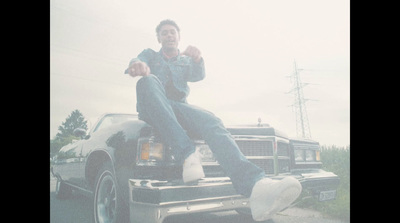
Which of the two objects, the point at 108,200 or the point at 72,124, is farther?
the point at 72,124

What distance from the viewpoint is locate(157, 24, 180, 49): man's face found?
266cm

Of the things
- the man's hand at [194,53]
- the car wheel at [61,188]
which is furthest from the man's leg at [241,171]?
the car wheel at [61,188]

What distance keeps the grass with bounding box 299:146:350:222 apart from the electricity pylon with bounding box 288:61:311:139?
10.1 inches

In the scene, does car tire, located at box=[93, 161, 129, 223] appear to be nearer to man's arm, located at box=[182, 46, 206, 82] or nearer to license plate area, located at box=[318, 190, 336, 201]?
man's arm, located at box=[182, 46, 206, 82]

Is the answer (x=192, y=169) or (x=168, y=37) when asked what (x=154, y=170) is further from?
(x=168, y=37)

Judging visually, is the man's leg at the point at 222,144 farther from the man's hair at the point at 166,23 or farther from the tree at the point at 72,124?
the tree at the point at 72,124

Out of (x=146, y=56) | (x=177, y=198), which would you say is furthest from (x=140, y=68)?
(x=177, y=198)

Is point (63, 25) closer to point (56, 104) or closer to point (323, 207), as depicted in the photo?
point (56, 104)

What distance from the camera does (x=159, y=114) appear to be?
7.50 feet

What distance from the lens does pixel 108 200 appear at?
7.77 feet

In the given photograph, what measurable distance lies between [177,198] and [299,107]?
4.35 feet

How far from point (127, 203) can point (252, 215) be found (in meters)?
0.82

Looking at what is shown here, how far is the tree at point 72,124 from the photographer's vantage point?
2.66m

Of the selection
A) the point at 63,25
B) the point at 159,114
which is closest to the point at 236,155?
the point at 159,114
